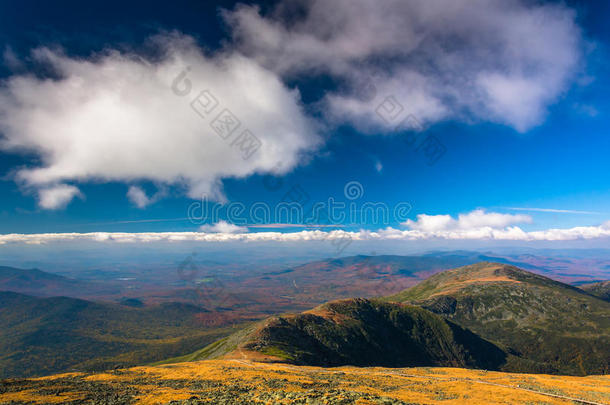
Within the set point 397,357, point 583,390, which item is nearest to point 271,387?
point 583,390

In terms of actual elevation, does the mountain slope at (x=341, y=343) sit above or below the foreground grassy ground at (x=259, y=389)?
below

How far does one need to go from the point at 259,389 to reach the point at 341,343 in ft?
342

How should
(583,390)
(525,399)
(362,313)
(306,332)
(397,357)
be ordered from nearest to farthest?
1. (525,399)
2. (583,390)
3. (306,332)
4. (397,357)
5. (362,313)

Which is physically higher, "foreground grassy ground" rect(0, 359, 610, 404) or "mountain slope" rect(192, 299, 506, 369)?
"foreground grassy ground" rect(0, 359, 610, 404)

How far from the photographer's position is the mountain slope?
4099 inches

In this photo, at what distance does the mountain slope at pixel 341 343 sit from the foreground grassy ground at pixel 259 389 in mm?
37535

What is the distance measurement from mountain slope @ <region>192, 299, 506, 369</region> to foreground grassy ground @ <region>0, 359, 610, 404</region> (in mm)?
37535

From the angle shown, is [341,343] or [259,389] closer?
[259,389]

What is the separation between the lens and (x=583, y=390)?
57.6 meters

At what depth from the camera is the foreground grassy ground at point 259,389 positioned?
34688 mm

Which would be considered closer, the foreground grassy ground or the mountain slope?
the foreground grassy ground

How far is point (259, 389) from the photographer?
43.1 m

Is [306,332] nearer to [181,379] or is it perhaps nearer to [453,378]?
[453,378]

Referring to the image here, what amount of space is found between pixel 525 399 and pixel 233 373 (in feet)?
191
